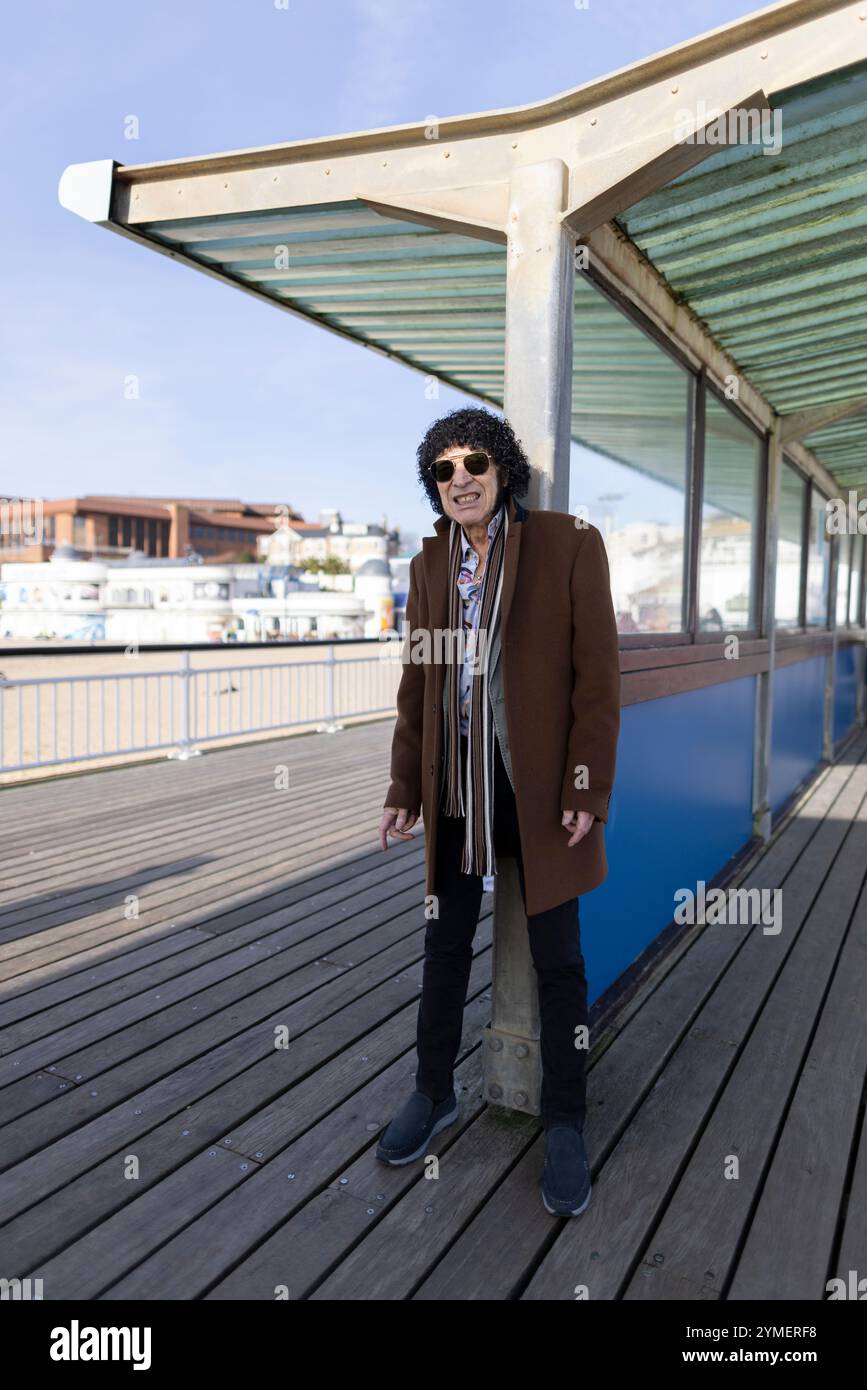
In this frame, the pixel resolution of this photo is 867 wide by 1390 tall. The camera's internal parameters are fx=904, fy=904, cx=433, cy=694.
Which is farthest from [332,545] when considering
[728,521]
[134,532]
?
[728,521]

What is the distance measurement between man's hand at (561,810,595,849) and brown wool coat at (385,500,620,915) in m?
0.02

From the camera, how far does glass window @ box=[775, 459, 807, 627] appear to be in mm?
6934

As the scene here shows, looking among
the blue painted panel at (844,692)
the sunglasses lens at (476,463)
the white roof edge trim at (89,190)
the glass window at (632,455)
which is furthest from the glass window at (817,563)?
the sunglasses lens at (476,463)

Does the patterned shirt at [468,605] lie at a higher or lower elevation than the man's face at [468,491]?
lower

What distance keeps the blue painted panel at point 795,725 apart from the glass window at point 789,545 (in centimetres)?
46

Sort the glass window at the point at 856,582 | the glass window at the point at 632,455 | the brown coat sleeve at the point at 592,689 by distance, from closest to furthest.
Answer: the brown coat sleeve at the point at 592,689 < the glass window at the point at 632,455 < the glass window at the point at 856,582

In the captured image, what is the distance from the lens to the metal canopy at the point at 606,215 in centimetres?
244

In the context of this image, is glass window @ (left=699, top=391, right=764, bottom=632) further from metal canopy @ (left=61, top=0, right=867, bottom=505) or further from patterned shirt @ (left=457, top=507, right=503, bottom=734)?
patterned shirt @ (left=457, top=507, right=503, bottom=734)

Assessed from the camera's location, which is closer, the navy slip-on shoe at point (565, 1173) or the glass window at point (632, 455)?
the navy slip-on shoe at point (565, 1173)

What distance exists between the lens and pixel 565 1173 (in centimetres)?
226

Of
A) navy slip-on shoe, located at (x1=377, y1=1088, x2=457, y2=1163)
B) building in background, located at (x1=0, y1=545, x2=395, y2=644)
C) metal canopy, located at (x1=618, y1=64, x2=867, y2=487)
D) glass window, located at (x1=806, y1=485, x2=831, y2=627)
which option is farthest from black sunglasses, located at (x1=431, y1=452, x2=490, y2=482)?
building in background, located at (x1=0, y1=545, x2=395, y2=644)

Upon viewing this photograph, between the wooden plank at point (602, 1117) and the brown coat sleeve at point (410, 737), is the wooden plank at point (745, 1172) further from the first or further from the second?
the brown coat sleeve at point (410, 737)
